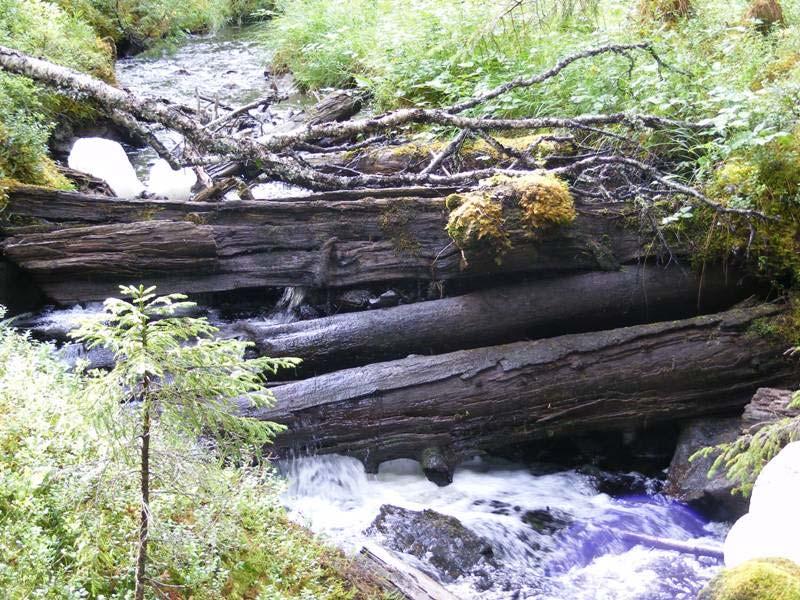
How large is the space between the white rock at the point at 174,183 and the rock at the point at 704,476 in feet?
14.9

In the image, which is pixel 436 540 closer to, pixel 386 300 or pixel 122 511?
pixel 386 300

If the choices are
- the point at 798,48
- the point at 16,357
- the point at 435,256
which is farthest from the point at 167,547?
the point at 798,48

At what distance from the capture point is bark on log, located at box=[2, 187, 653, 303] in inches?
187

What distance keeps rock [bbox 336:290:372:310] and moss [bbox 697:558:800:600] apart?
10.3 feet

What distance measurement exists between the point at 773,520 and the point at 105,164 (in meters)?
5.71

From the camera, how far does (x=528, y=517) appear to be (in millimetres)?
4566

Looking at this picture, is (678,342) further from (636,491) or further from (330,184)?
(330,184)

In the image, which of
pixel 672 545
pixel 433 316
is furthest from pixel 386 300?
pixel 672 545

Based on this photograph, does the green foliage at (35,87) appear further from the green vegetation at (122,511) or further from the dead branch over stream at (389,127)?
the green vegetation at (122,511)

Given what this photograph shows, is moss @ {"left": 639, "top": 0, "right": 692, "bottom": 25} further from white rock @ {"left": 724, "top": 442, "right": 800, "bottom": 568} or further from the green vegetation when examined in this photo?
the green vegetation

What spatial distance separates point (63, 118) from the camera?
7398mm

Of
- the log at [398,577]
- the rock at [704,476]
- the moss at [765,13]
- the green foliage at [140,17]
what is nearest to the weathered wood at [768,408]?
the rock at [704,476]

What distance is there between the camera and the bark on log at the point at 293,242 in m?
4.75

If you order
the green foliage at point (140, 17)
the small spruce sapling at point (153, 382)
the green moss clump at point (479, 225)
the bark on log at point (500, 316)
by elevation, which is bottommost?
the bark on log at point (500, 316)
